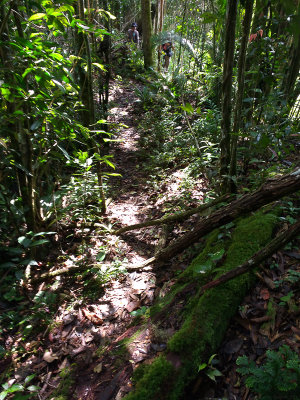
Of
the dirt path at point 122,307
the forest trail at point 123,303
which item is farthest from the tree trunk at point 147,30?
the dirt path at point 122,307

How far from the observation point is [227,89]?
2.83m

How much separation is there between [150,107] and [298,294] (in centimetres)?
781

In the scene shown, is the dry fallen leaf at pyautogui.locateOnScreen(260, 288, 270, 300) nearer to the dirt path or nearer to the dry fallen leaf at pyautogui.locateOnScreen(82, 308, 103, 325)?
the dirt path

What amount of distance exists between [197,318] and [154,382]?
46 centimetres

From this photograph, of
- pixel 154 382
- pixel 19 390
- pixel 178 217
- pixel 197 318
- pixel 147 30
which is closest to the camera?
pixel 154 382

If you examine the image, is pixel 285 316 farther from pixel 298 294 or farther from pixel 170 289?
pixel 170 289

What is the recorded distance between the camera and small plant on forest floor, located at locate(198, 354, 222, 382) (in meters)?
1.46

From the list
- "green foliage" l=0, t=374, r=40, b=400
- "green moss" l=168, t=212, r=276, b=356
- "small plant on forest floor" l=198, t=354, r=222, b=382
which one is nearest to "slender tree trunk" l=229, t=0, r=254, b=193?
"green moss" l=168, t=212, r=276, b=356

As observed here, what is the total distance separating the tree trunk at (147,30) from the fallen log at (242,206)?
10.8 metres

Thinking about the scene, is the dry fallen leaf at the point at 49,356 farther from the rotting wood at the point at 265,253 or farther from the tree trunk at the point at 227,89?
the tree trunk at the point at 227,89

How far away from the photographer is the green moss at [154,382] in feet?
4.67

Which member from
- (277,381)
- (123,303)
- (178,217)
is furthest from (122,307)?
(277,381)

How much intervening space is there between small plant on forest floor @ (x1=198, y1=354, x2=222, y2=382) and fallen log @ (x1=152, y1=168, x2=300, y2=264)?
132 cm

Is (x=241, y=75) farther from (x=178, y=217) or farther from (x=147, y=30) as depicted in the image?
(x=147, y=30)
